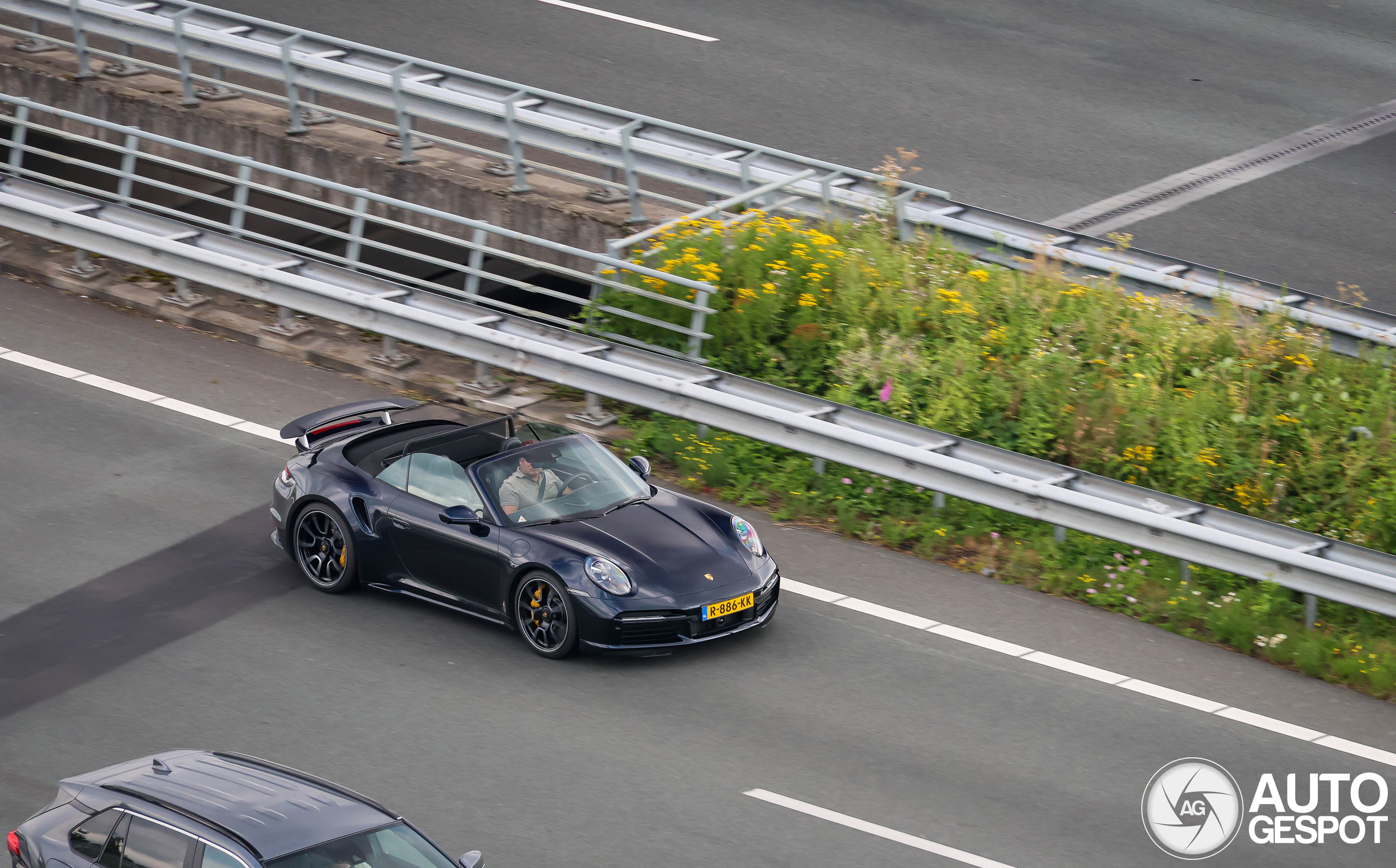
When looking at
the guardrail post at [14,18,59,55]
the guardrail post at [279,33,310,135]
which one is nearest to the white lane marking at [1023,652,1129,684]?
the guardrail post at [279,33,310,135]

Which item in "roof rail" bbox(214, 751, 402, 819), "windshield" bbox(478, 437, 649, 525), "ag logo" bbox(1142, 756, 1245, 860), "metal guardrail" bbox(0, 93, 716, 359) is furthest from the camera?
"metal guardrail" bbox(0, 93, 716, 359)

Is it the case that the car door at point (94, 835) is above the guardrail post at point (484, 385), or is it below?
above

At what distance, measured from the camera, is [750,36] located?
21.3 meters

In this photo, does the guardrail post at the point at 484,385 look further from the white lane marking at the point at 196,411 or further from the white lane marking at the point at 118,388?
the white lane marking at the point at 118,388

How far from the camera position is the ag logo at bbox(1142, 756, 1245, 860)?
9016 millimetres

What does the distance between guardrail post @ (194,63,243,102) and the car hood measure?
31.2 feet

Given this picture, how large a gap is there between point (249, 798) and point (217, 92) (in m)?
13.3

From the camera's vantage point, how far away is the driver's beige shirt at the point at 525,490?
1108cm

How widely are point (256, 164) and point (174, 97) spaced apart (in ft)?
10.6

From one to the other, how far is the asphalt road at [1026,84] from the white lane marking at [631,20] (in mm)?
119

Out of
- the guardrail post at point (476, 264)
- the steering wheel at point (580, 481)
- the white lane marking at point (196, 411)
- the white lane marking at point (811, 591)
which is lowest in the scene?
the white lane marking at point (196, 411)

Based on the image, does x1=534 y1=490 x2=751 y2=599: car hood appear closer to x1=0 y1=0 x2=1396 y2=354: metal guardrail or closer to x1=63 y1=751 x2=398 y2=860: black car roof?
x1=63 y1=751 x2=398 y2=860: black car roof

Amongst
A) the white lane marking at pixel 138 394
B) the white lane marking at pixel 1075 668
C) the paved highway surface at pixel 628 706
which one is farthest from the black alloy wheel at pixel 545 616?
the white lane marking at pixel 138 394

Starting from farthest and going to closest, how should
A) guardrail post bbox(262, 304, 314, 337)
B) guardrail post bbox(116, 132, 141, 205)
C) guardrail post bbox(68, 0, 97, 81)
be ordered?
guardrail post bbox(68, 0, 97, 81), guardrail post bbox(116, 132, 141, 205), guardrail post bbox(262, 304, 314, 337)
